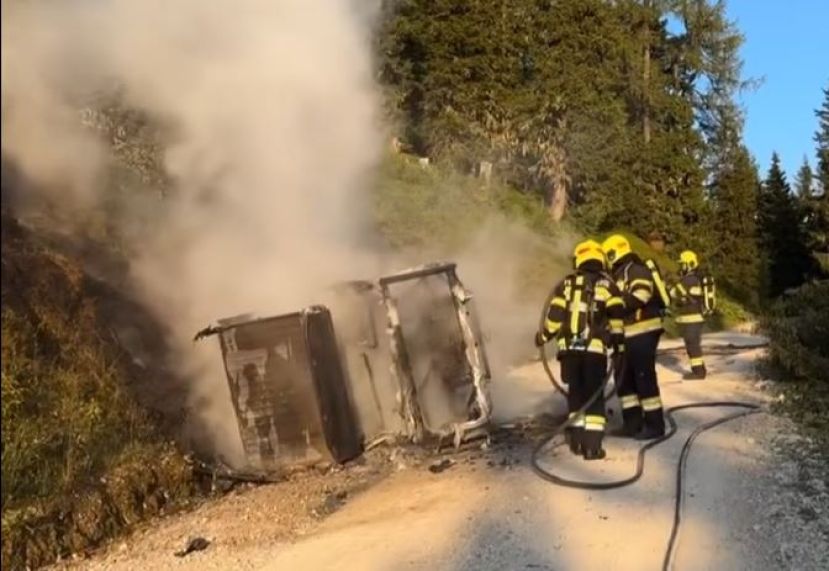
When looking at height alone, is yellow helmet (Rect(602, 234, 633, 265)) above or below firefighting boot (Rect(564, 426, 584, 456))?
above

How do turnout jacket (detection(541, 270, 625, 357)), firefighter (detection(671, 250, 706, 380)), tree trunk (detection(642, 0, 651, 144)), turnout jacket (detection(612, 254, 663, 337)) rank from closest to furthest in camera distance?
1. turnout jacket (detection(541, 270, 625, 357))
2. turnout jacket (detection(612, 254, 663, 337))
3. firefighter (detection(671, 250, 706, 380))
4. tree trunk (detection(642, 0, 651, 144))

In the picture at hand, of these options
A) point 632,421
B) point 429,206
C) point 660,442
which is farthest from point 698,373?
point 429,206

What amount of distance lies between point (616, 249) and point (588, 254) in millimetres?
538

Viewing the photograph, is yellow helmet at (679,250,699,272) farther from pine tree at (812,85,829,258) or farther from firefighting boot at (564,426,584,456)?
pine tree at (812,85,829,258)

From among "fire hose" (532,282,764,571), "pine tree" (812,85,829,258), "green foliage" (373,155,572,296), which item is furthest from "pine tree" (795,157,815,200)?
"fire hose" (532,282,764,571)

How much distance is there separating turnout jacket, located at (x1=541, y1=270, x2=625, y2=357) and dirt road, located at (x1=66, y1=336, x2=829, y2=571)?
0.92 meters

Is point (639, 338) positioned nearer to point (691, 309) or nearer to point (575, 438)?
point (575, 438)

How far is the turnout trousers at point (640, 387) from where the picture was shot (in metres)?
7.57

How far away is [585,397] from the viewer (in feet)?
23.7

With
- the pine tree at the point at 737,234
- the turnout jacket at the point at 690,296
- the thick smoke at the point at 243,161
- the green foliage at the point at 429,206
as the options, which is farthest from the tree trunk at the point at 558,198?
the thick smoke at the point at 243,161

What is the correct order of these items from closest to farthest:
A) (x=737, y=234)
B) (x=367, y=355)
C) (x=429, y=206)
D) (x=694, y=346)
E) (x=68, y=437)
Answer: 1. (x=68, y=437)
2. (x=367, y=355)
3. (x=694, y=346)
4. (x=429, y=206)
5. (x=737, y=234)

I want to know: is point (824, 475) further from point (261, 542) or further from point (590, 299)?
point (261, 542)

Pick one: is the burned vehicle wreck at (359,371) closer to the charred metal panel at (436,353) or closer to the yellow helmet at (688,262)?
the charred metal panel at (436,353)

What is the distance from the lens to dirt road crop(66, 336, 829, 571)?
5.20 metres
